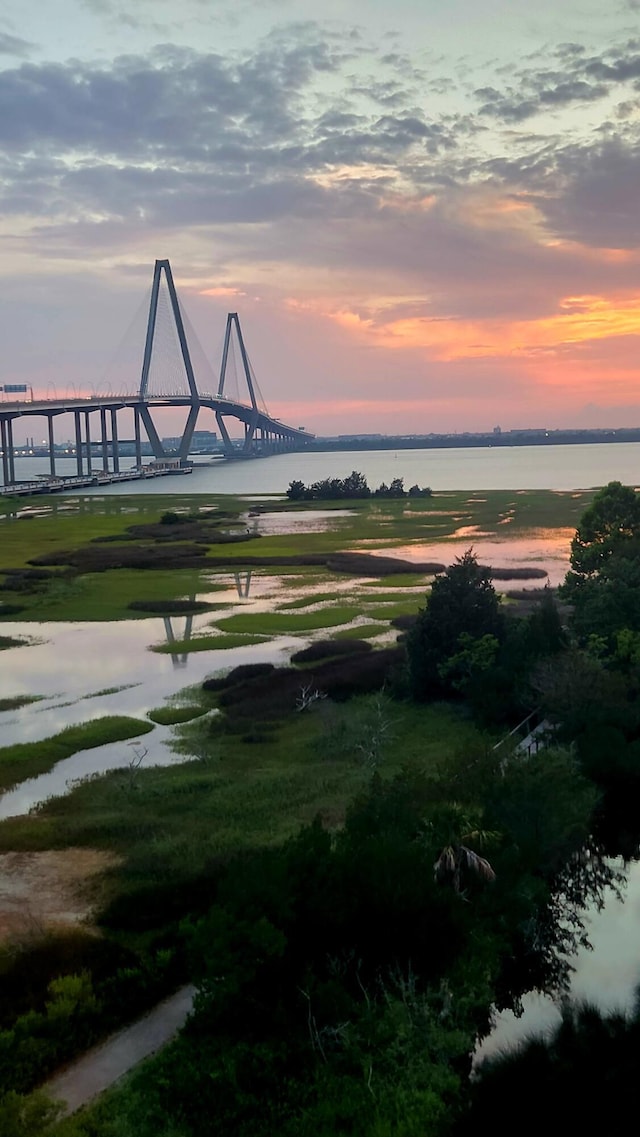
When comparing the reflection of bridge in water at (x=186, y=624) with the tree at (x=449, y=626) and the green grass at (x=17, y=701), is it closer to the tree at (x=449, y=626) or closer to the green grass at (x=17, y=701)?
the green grass at (x=17, y=701)

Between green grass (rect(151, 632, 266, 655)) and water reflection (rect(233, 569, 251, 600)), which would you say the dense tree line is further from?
green grass (rect(151, 632, 266, 655))

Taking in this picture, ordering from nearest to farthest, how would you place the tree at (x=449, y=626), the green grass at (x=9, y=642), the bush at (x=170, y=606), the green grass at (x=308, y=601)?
the tree at (x=449, y=626)
the green grass at (x=9, y=642)
the bush at (x=170, y=606)
the green grass at (x=308, y=601)

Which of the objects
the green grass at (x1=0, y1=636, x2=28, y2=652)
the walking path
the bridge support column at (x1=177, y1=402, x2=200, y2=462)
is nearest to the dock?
the bridge support column at (x1=177, y1=402, x2=200, y2=462)

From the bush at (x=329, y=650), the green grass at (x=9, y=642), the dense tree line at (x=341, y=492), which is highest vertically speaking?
the dense tree line at (x=341, y=492)

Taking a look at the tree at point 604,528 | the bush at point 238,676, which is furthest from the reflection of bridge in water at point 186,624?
the tree at point 604,528

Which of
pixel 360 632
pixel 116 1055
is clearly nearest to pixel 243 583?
pixel 360 632
